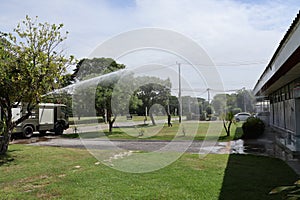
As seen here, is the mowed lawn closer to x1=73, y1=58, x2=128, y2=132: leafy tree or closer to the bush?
the bush

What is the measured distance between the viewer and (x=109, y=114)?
19.5 metres

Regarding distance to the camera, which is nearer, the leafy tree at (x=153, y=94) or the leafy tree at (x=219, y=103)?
the leafy tree at (x=153, y=94)

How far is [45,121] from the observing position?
19.1 metres

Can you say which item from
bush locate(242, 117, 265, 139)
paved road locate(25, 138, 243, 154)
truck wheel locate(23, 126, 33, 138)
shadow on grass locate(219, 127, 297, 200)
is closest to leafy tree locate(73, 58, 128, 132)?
truck wheel locate(23, 126, 33, 138)

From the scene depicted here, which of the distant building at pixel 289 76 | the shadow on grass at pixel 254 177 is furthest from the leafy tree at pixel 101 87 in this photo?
the shadow on grass at pixel 254 177

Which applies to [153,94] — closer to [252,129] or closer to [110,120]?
[110,120]

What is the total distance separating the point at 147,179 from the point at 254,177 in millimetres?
2348

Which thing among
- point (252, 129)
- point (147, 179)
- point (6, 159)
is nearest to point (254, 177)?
point (147, 179)

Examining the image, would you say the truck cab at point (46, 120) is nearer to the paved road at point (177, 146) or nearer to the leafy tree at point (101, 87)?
the leafy tree at point (101, 87)

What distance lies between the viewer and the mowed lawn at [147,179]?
200 inches

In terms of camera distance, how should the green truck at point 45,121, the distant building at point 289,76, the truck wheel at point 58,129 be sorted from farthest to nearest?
the truck wheel at point 58,129 → the green truck at point 45,121 → the distant building at point 289,76

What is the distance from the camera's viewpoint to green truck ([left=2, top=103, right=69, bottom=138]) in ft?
57.3

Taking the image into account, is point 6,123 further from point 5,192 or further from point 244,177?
point 244,177

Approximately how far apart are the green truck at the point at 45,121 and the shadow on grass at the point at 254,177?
42.8 ft
